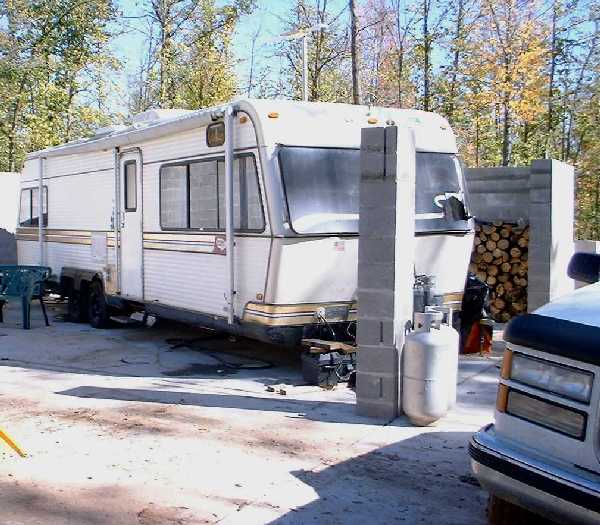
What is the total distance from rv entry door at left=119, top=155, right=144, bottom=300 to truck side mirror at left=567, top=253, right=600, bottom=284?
6.52m

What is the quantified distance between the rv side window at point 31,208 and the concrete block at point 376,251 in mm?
8387

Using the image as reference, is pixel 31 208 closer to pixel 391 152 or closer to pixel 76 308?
pixel 76 308

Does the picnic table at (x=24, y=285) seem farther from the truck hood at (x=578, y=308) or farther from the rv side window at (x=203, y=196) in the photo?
the truck hood at (x=578, y=308)

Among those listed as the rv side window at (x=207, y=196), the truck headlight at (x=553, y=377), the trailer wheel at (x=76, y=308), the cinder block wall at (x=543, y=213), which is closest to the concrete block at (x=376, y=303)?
the rv side window at (x=207, y=196)

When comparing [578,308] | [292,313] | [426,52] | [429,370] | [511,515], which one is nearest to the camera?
[578,308]

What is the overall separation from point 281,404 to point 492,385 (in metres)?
2.26

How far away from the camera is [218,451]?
5426 mm

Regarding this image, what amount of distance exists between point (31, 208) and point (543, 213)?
8.87 meters

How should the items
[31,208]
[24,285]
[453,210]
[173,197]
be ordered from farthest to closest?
[31,208] < [24,285] < [173,197] < [453,210]

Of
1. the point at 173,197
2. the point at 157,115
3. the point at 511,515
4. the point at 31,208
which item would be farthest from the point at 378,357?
the point at 31,208

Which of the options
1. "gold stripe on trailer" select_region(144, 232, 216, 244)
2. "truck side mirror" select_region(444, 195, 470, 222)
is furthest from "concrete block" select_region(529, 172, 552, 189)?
"gold stripe on trailer" select_region(144, 232, 216, 244)

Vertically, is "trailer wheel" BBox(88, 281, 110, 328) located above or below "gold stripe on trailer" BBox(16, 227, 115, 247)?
below

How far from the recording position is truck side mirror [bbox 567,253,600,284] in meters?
4.39

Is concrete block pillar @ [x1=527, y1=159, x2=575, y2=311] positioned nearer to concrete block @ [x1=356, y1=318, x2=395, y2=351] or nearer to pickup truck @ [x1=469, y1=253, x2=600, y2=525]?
concrete block @ [x1=356, y1=318, x2=395, y2=351]
